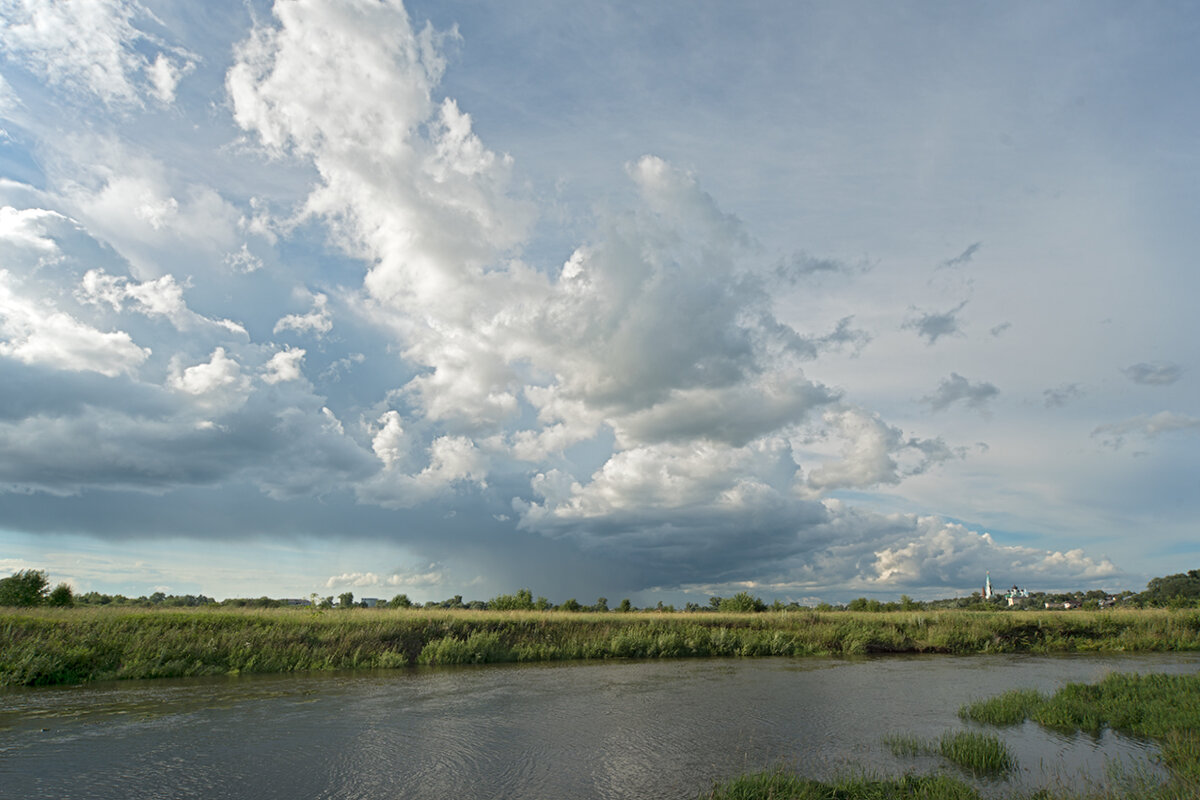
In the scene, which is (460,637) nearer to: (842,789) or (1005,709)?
(1005,709)

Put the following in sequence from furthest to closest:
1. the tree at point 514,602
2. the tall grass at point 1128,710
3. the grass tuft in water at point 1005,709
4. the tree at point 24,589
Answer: the tree at point 514,602 → the tree at point 24,589 → the grass tuft in water at point 1005,709 → the tall grass at point 1128,710

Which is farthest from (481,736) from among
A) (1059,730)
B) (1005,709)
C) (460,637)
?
(460,637)

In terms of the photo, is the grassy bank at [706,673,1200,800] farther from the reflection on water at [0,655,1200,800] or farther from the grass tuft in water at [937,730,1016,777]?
the reflection on water at [0,655,1200,800]

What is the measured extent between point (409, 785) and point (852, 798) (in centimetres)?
773

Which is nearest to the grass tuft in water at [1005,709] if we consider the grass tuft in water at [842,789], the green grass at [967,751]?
the green grass at [967,751]

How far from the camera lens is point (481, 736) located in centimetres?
1504

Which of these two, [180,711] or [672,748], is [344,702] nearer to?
[180,711]

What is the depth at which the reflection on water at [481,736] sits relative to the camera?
37.5 feet

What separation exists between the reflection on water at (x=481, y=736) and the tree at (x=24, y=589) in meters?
29.7

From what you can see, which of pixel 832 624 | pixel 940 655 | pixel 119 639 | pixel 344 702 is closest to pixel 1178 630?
pixel 940 655

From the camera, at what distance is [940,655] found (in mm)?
35812

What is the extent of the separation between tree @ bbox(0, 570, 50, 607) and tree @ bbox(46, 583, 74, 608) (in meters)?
0.49

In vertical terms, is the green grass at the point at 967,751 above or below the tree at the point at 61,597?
below

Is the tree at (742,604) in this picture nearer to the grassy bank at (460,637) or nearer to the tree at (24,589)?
the grassy bank at (460,637)
